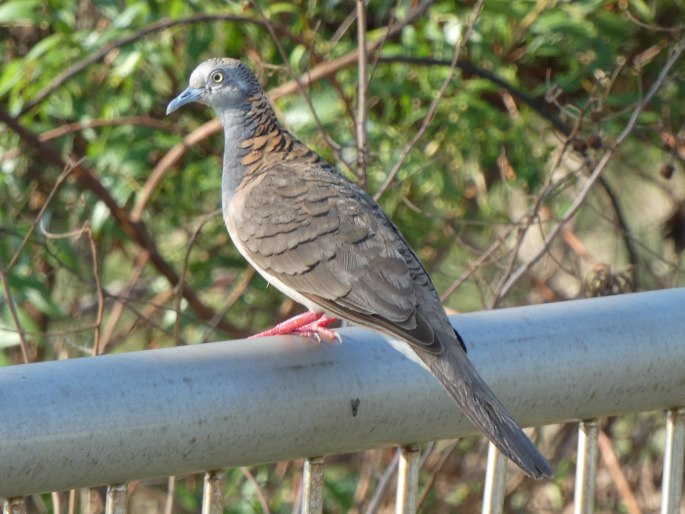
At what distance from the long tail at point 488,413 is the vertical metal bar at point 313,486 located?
296mm

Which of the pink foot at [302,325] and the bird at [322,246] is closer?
the bird at [322,246]

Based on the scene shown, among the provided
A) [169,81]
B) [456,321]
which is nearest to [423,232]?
[169,81]

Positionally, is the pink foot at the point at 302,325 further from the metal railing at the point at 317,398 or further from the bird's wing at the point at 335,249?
the metal railing at the point at 317,398

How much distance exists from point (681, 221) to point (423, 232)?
4.97 ft

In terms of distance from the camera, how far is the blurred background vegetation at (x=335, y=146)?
4477 millimetres

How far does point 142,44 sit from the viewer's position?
4555mm

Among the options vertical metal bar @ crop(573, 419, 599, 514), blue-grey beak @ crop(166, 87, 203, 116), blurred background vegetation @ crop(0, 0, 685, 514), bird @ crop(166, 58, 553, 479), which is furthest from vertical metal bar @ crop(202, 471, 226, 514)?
blurred background vegetation @ crop(0, 0, 685, 514)

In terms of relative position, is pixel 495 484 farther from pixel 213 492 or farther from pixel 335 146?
pixel 335 146

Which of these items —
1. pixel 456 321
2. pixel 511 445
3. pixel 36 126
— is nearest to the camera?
pixel 511 445

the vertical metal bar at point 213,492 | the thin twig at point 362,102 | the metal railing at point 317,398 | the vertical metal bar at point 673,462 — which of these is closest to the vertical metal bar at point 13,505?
the metal railing at point 317,398

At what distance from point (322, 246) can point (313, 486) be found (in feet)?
3.76

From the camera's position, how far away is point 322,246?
3.17 metres

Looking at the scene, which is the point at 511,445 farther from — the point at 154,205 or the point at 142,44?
the point at 154,205

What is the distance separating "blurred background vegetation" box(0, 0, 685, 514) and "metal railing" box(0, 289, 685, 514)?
1.62 m
